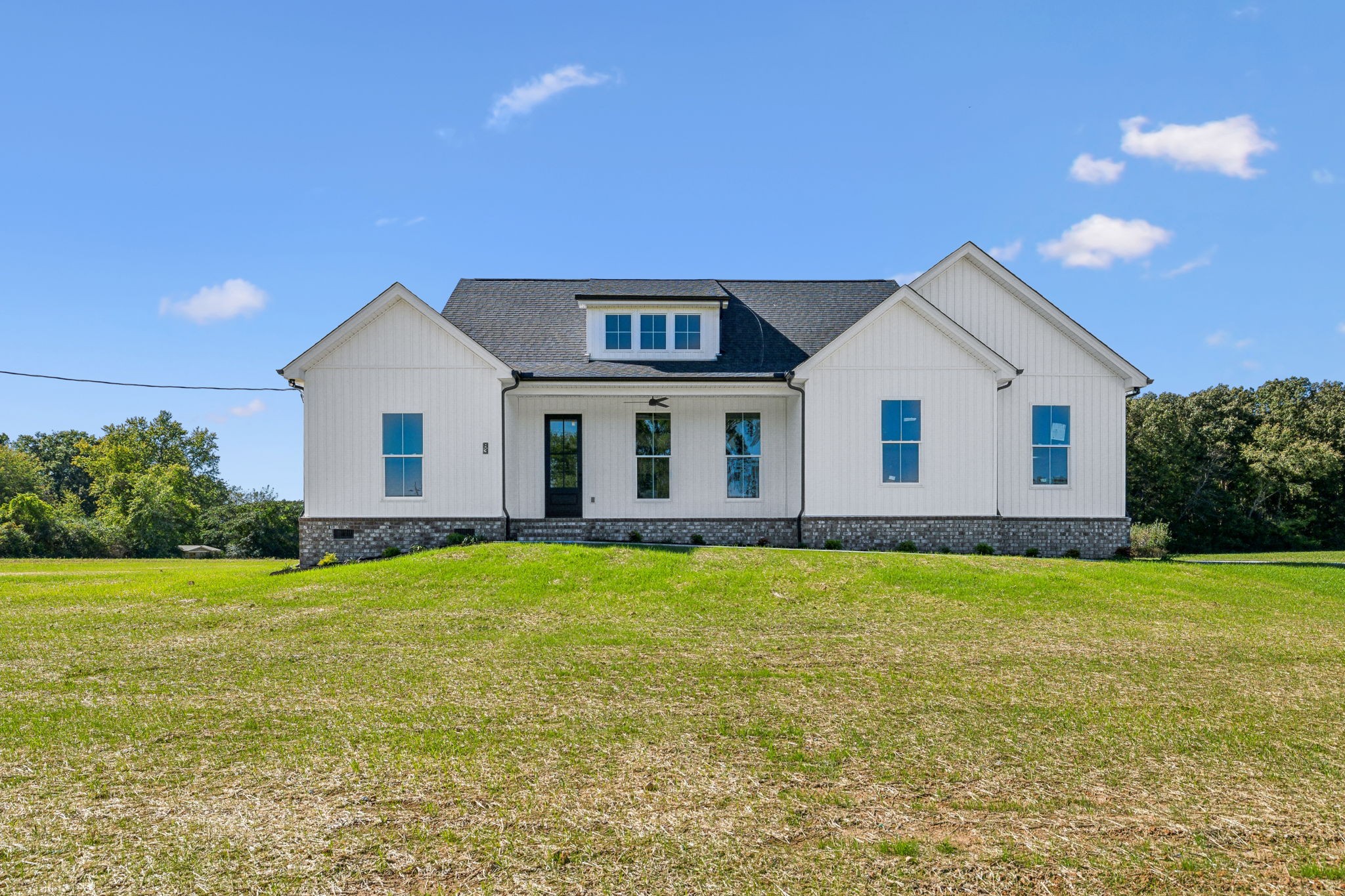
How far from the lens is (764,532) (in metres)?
18.7

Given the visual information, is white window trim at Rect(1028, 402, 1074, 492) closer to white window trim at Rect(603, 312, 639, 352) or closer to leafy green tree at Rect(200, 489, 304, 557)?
white window trim at Rect(603, 312, 639, 352)

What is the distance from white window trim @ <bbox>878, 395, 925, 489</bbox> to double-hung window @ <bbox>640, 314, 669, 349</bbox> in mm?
5371

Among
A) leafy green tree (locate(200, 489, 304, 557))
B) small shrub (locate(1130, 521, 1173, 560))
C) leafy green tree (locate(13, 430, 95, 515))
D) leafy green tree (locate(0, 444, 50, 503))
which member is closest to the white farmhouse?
small shrub (locate(1130, 521, 1173, 560))

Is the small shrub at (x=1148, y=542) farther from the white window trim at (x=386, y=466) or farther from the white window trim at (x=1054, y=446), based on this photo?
the white window trim at (x=386, y=466)

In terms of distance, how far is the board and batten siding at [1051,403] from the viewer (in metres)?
18.8

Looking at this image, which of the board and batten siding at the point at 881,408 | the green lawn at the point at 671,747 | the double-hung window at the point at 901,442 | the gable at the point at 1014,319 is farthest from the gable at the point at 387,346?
the gable at the point at 1014,319

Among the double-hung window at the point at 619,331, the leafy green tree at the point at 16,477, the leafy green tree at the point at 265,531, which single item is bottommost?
the leafy green tree at the point at 265,531

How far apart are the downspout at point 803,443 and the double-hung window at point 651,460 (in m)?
3.07

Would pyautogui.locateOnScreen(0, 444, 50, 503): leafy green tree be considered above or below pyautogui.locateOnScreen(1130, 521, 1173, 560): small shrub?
above

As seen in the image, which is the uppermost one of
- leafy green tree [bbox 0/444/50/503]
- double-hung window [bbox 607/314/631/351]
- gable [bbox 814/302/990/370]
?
double-hung window [bbox 607/314/631/351]

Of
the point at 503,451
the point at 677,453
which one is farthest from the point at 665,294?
the point at 503,451

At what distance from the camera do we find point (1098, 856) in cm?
428

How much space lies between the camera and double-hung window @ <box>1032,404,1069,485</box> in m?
18.9

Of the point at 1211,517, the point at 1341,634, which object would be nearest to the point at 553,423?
the point at 1341,634
